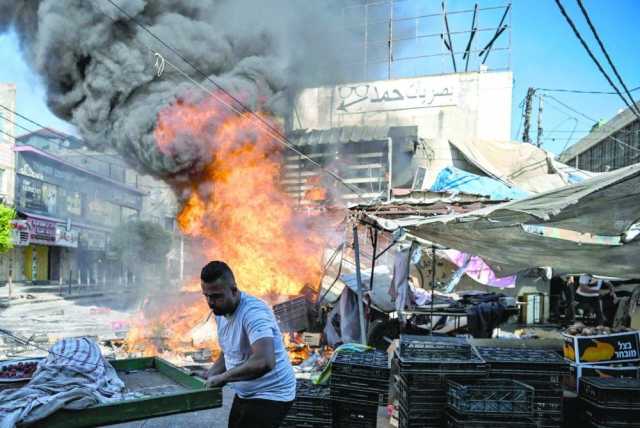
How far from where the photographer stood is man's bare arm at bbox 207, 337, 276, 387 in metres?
2.44

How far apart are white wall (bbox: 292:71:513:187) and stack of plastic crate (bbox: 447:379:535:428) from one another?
484 inches

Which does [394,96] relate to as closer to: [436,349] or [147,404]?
[436,349]

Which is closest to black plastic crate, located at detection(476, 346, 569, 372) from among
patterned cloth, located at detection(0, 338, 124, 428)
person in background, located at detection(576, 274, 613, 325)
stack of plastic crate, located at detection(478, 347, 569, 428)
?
stack of plastic crate, located at detection(478, 347, 569, 428)

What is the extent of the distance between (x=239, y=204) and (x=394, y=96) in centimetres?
726

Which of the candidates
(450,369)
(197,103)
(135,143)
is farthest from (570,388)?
(135,143)

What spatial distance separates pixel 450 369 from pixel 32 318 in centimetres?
Result: 1509

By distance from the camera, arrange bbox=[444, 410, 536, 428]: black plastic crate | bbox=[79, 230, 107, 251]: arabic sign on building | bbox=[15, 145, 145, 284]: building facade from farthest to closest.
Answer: bbox=[79, 230, 107, 251]: arabic sign on building
bbox=[15, 145, 145, 284]: building facade
bbox=[444, 410, 536, 428]: black plastic crate

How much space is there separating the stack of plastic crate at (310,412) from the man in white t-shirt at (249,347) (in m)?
1.81

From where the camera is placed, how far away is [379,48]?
→ 747 inches

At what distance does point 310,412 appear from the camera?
4.50m

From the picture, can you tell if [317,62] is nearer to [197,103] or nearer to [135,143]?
[197,103]

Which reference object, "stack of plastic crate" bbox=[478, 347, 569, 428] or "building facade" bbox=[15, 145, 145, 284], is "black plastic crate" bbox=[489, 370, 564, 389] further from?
"building facade" bbox=[15, 145, 145, 284]

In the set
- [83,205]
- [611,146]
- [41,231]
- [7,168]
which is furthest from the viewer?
[83,205]

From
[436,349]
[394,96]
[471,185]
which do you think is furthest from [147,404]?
[394,96]
